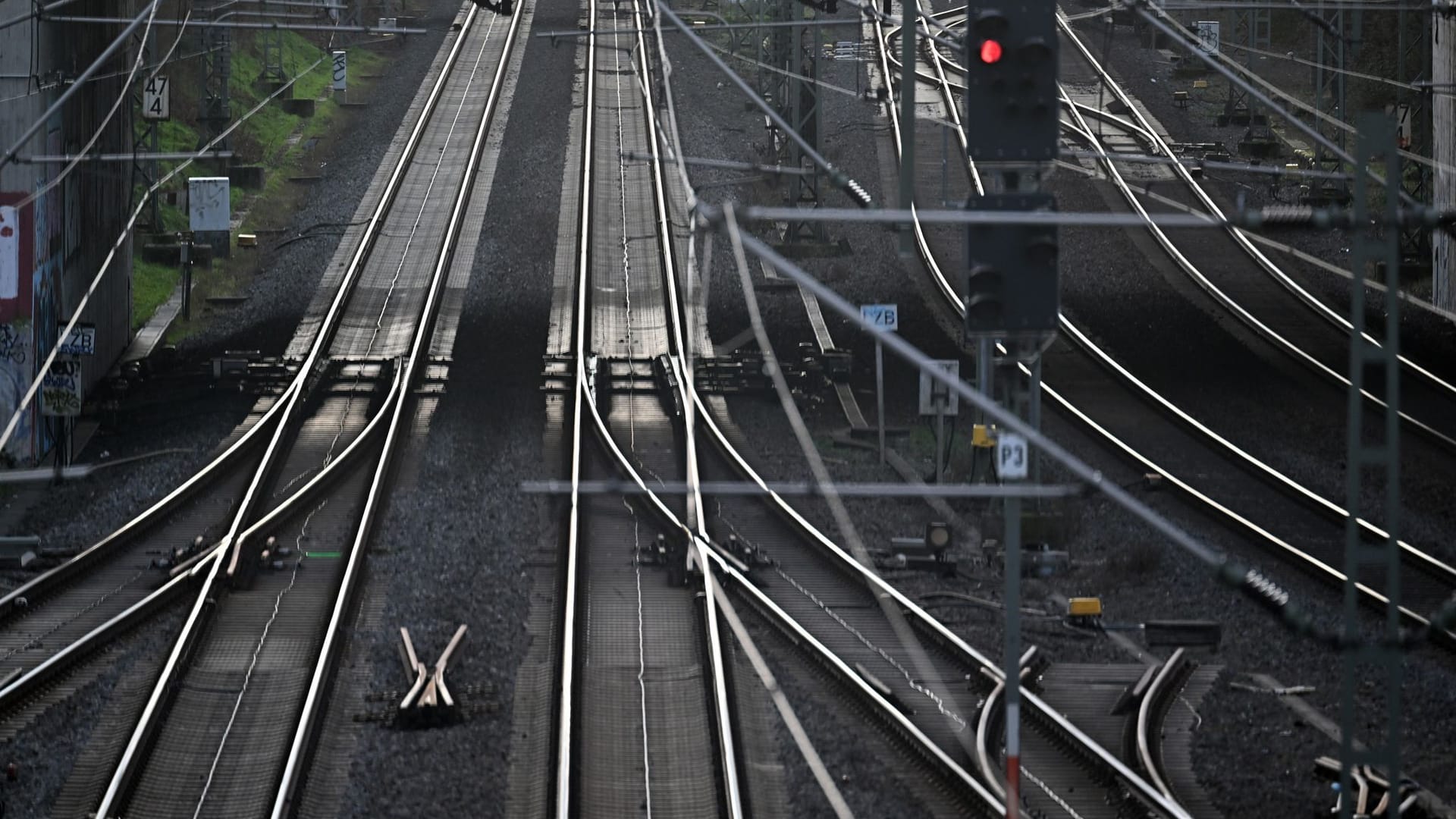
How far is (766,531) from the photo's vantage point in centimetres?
1662

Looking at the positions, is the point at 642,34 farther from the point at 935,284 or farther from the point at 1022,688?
the point at 1022,688

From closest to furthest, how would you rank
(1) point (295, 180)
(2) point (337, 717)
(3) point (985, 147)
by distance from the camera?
(3) point (985, 147) < (2) point (337, 717) < (1) point (295, 180)

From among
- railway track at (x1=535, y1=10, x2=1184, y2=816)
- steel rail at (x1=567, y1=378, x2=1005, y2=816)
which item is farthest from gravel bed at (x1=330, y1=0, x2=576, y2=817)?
steel rail at (x1=567, y1=378, x2=1005, y2=816)

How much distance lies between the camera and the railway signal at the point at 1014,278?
7930mm

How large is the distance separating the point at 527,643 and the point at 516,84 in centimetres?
2914

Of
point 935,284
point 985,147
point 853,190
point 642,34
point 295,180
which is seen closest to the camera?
point 985,147

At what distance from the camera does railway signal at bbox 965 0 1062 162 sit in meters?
8.34

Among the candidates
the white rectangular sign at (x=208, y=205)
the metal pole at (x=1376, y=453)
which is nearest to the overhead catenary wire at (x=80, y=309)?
the white rectangular sign at (x=208, y=205)

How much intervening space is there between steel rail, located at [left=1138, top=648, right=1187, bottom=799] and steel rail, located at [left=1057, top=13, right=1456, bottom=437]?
4.60m

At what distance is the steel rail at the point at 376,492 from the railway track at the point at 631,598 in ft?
4.47

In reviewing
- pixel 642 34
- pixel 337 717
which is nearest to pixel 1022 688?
pixel 337 717

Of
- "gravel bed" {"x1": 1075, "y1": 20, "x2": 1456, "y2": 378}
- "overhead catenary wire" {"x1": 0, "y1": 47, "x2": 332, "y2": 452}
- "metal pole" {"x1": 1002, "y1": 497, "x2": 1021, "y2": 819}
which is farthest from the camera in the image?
"gravel bed" {"x1": 1075, "y1": 20, "x2": 1456, "y2": 378}

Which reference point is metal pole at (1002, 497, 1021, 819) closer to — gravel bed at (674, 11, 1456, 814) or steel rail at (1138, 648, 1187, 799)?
steel rail at (1138, 648, 1187, 799)

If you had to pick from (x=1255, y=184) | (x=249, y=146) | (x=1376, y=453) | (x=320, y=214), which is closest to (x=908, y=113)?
(x=1376, y=453)
